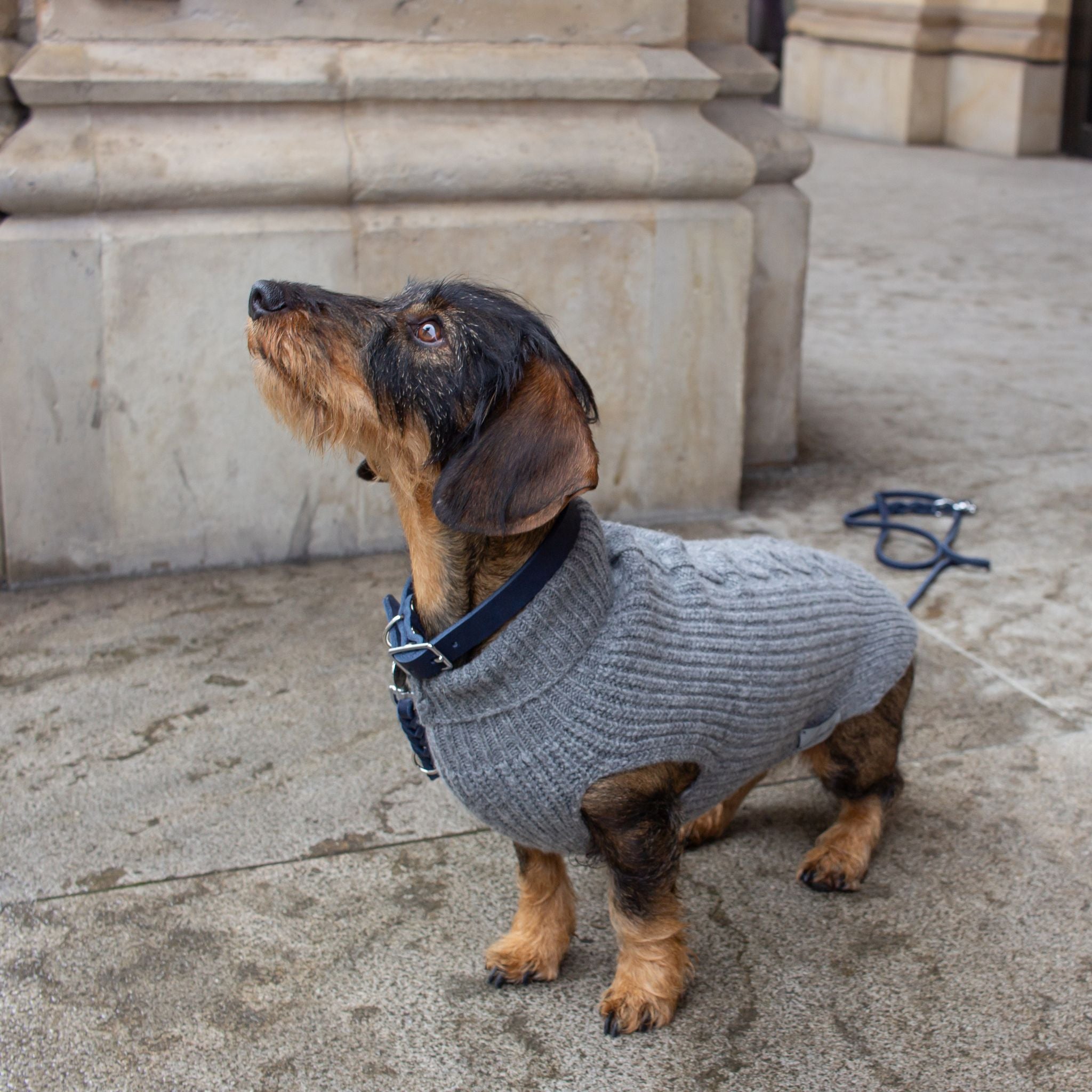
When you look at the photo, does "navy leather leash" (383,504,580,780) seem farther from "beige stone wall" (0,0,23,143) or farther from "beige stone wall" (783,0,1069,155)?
"beige stone wall" (783,0,1069,155)

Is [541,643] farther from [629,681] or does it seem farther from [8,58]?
[8,58]

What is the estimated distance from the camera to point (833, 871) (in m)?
3.15

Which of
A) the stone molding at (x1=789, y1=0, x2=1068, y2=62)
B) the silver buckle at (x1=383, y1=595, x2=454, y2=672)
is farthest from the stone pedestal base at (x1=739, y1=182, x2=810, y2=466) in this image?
the stone molding at (x1=789, y1=0, x2=1068, y2=62)

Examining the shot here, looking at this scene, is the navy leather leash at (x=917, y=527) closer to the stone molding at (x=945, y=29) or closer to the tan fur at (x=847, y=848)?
the tan fur at (x=847, y=848)

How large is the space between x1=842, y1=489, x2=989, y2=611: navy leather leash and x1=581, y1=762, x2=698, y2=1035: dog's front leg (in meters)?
2.22

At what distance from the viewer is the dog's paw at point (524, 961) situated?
2842 mm

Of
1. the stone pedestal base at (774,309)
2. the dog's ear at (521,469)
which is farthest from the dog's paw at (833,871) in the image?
the stone pedestal base at (774,309)

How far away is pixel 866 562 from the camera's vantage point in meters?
4.98

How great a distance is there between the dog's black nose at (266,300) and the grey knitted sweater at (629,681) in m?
0.67

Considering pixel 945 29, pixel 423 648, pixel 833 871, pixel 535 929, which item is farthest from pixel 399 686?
pixel 945 29

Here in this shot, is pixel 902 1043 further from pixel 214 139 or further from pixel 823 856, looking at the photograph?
pixel 214 139

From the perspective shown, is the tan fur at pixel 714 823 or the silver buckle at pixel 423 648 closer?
the silver buckle at pixel 423 648

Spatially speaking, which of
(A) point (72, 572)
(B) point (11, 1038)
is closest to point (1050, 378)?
(A) point (72, 572)

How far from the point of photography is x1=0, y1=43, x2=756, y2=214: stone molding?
446cm
